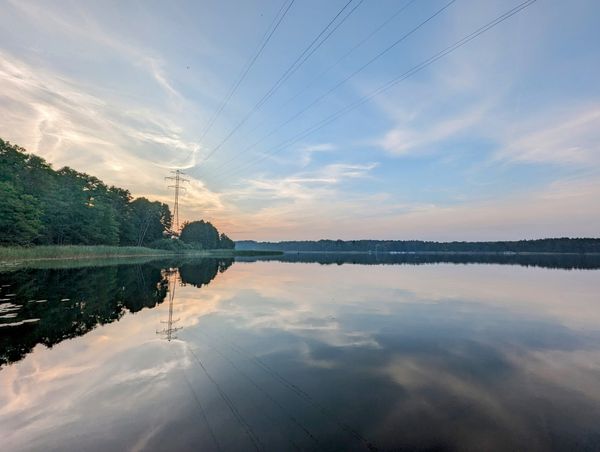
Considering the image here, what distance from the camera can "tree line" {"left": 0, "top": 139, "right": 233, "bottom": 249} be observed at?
2227 inches

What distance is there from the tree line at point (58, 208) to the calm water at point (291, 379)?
55.7 meters

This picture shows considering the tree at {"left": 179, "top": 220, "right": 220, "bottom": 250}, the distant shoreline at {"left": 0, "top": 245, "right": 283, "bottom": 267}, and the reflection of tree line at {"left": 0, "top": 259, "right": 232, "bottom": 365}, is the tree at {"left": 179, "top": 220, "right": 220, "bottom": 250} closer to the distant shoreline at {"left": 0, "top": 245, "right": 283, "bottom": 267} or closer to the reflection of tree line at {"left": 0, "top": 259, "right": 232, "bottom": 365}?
the distant shoreline at {"left": 0, "top": 245, "right": 283, "bottom": 267}

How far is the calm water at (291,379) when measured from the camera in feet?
17.6

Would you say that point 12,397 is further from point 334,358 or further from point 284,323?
point 284,323

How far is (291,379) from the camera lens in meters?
7.97

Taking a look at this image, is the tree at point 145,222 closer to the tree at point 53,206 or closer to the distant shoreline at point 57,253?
the tree at point 53,206

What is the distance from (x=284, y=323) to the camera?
47.5ft

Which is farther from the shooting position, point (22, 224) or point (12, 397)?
point (22, 224)

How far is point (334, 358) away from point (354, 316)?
22.6 feet

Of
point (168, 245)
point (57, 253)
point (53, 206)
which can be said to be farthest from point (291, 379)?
point (168, 245)

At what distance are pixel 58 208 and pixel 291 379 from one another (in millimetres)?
91806

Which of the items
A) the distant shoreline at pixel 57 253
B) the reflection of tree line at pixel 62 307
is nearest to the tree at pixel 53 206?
the distant shoreline at pixel 57 253

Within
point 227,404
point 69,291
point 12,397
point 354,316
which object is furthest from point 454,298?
point 69,291

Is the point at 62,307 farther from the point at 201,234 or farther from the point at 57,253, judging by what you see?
the point at 201,234
